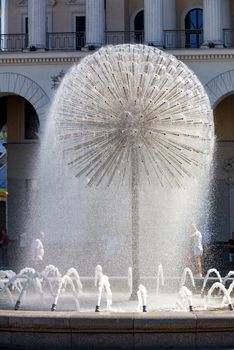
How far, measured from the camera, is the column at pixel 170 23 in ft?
96.5

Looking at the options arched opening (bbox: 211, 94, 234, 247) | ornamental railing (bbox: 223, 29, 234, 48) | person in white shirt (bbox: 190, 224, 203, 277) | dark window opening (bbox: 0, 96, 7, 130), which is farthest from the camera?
dark window opening (bbox: 0, 96, 7, 130)

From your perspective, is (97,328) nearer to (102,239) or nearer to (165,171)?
(165,171)

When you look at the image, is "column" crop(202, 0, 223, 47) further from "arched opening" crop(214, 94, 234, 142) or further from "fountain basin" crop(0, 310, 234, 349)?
"fountain basin" crop(0, 310, 234, 349)

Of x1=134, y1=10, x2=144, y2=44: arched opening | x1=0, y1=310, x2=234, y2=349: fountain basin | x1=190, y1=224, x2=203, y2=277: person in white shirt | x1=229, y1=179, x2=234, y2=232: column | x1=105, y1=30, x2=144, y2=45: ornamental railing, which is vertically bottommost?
x1=0, y1=310, x2=234, y2=349: fountain basin

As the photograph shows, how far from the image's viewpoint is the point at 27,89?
28.1 metres

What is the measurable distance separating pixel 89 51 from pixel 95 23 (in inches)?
43.8

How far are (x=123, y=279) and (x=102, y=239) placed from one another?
905 centimetres

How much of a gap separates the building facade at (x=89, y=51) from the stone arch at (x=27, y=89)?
3cm

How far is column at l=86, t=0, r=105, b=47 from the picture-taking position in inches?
1107

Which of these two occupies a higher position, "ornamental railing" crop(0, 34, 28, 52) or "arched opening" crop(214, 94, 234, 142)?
"ornamental railing" crop(0, 34, 28, 52)

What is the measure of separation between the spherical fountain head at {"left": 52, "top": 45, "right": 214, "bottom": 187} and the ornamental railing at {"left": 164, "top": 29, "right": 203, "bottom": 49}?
53.4 ft

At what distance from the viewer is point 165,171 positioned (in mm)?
13719

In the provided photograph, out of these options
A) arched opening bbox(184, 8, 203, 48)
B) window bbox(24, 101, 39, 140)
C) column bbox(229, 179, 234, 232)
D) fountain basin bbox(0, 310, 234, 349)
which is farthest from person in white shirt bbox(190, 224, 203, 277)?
window bbox(24, 101, 39, 140)

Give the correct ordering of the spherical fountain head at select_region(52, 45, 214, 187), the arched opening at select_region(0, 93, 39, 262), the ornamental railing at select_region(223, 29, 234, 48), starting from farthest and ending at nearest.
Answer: the arched opening at select_region(0, 93, 39, 262) → the ornamental railing at select_region(223, 29, 234, 48) → the spherical fountain head at select_region(52, 45, 214, 187)
